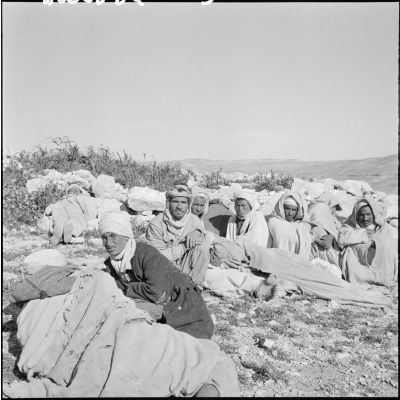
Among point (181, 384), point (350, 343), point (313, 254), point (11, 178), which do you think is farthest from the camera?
point (11, 178)

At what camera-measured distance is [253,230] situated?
599cm

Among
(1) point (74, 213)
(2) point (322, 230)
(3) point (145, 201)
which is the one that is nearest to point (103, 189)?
(3) point (145, 201)

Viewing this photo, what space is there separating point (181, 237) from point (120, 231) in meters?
1.92

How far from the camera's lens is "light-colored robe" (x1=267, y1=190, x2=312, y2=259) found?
5.91m

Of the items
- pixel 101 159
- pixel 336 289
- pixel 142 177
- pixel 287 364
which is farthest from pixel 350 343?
pixel 101 159

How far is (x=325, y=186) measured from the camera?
35.8 ft

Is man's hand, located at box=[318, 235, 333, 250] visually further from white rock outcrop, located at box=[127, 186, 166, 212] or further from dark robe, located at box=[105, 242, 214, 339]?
white rock outcrop, located at box=[127, 186, 166, 212]

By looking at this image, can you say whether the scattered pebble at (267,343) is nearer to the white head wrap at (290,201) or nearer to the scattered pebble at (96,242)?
the white head wrap at (290,201)

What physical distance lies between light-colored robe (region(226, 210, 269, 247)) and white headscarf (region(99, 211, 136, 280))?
2556 mm

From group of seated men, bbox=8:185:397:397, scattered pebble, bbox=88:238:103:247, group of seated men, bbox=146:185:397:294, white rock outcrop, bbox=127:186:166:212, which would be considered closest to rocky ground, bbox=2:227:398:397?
group of seated men, bbox=8:185:397:397

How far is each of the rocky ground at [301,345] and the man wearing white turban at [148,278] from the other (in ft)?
2.05

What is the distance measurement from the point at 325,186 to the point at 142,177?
469 centimetres

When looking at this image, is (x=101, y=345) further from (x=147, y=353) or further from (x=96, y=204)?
(x=96, y=204)

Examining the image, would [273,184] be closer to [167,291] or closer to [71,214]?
[71,214]
